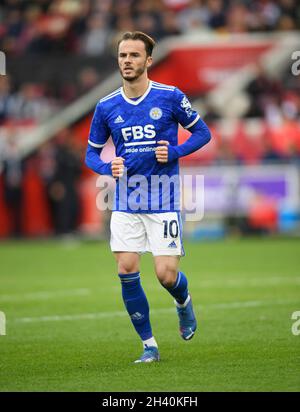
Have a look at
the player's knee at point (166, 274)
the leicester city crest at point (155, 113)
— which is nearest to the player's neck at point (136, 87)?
the leicester city crest at point (155, 113)

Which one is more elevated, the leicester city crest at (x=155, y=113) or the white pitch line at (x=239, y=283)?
the leicester city crest at (x=155, y=113)

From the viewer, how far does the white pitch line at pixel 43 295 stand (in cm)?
1197

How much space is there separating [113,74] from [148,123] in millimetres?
18057

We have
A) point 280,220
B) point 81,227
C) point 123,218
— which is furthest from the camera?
point 81,227

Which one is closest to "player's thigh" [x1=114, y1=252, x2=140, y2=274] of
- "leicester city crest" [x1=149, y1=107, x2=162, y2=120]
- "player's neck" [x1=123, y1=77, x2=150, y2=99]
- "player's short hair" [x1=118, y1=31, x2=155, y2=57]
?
"leicester city crest" [x1=149, y1=107, x2=162, y2=120]

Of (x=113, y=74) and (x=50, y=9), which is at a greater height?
(x=50, y=9)

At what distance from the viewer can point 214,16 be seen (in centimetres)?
2528

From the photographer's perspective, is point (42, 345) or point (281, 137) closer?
point (42, 345)

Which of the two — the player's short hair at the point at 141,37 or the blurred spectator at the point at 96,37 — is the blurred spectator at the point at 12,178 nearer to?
the blurred spectator at the point at 96,37

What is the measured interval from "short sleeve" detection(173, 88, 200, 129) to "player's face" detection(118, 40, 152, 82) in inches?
14.8

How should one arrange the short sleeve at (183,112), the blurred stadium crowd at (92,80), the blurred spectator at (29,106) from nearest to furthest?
the short sleeve at (183,112) < the blurred stadium crowd at (92,80) < the blurred spectator at (29,106)

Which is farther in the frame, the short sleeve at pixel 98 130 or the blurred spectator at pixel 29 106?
the blurred spectator at pixel 29 106

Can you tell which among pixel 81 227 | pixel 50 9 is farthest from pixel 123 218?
pixel 50 9
